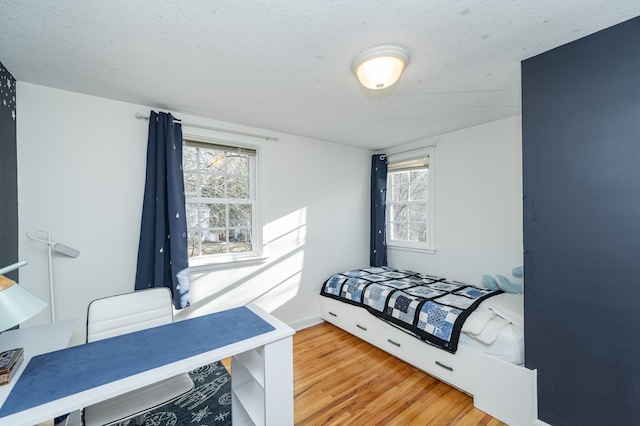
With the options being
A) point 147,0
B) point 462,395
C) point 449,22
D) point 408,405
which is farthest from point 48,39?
point 462,395

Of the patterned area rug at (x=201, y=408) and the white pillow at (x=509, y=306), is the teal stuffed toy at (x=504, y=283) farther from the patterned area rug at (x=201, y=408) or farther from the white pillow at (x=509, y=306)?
the patterned area rug at (x=201, y=408)

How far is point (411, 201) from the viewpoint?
3658 millimetres

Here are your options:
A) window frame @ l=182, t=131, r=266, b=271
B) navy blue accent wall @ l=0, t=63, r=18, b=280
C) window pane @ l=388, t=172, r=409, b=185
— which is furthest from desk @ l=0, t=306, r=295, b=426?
window pane @ l=388, t=172, r=409, b=185

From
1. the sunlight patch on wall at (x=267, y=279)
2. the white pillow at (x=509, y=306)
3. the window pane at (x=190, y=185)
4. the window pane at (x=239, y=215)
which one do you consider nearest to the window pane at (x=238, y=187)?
the window pane at (x=239, y=215)

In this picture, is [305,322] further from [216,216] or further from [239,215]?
[216,216]

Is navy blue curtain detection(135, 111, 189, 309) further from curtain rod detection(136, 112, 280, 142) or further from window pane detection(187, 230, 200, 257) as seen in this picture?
window pane detection(187, 230, 200, 257)

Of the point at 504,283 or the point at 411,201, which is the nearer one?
the point at 504,283

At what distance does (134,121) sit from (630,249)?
3438 mm

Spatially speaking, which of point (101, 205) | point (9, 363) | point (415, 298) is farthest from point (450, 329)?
point (101, 205)

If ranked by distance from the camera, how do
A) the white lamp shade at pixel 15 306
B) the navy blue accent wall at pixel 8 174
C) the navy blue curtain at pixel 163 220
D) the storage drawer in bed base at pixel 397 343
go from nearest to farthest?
the white lamp shade at pixel 15 306
the navy blue accent wall at pixel 8 174
the storage drawer in bed base at pixel 397 343
the navy blue curtain at pixel 163 220

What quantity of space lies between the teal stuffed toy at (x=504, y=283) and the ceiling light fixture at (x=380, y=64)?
7.36 feet

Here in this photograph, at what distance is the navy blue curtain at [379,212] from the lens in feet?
12.5

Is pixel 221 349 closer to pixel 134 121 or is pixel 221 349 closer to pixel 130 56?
pixel 130 56

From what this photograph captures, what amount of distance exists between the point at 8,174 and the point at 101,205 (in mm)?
535
